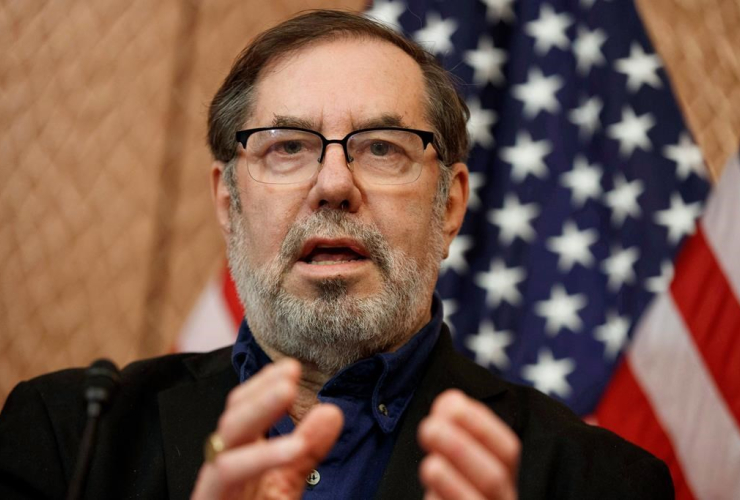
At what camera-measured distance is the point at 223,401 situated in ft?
6.35

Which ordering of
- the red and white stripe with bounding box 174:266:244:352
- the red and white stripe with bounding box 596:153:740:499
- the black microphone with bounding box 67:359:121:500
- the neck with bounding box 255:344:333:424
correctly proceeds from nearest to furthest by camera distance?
1. the black microphone with bounding box 67:359:121:500
2. the neck with bounding box 255:344:333:424
3. the red and white stripe with bounding box 596:153:740:499
4. the red and white stripe with bounding box 174:266:244:352

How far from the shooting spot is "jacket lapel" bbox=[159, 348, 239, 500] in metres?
1.76

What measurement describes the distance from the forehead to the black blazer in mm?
560

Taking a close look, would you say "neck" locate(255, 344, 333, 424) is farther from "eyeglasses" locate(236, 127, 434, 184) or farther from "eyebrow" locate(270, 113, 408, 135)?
"eyebrow" locate(270, 113, 408, 135)

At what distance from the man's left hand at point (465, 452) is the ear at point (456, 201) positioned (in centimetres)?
103

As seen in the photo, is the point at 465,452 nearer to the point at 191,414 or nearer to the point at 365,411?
the point at 365,411

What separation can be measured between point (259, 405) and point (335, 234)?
73 cm

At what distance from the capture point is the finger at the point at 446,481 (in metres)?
1.05

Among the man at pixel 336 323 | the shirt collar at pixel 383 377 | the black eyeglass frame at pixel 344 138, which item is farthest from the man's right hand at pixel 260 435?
the black eyeglass frame at pixel 344 138

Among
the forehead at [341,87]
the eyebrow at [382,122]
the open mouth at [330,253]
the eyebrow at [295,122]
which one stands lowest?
the open mouth at [330,253]

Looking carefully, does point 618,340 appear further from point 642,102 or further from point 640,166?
point 642,102

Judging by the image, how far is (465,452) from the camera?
106cm

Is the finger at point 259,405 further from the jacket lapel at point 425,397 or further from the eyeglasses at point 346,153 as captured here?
the eyeglasses at point 346,153

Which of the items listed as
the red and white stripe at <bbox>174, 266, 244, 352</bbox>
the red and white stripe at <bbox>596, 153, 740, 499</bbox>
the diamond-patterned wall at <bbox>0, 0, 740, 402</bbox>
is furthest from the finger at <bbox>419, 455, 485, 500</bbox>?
the diamond-patterned wall at <bbox>0, 0, 740, 402</bbox>
